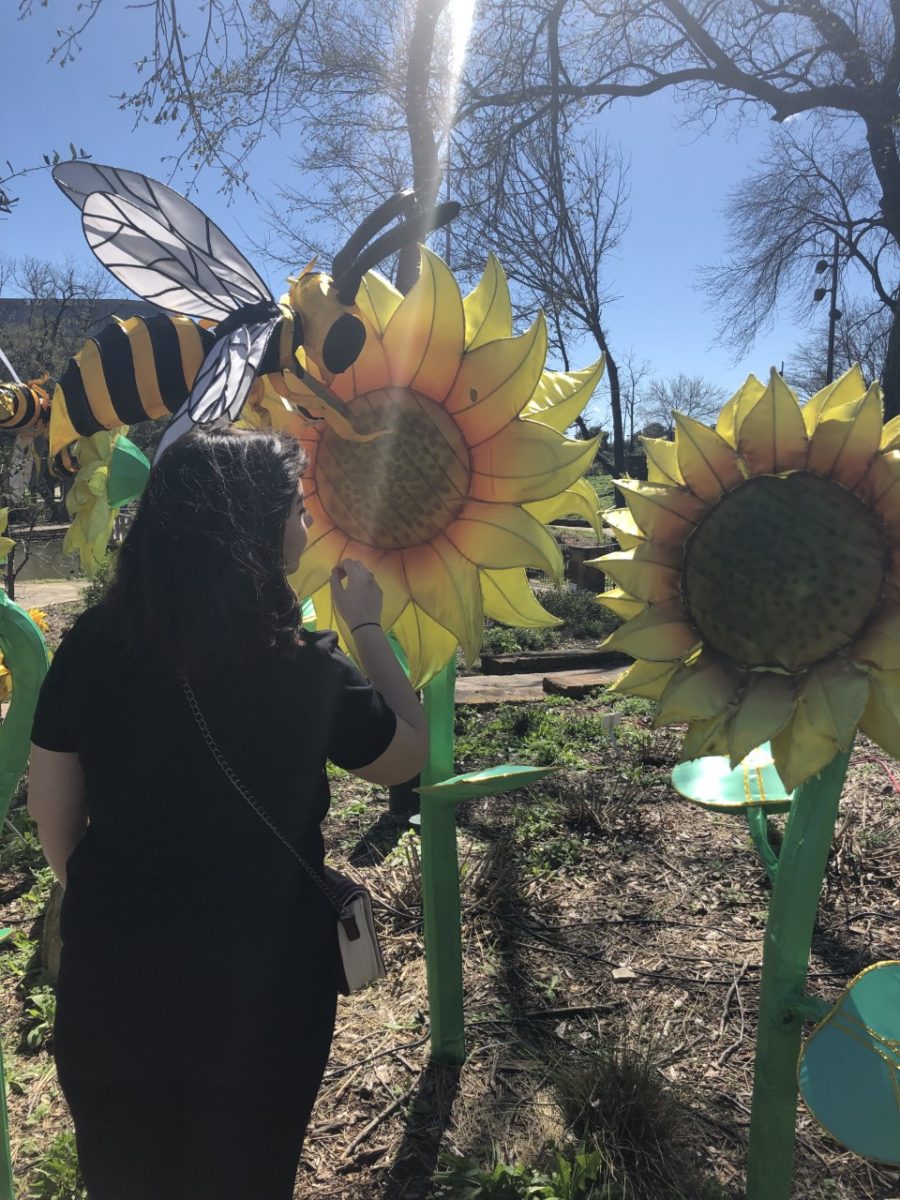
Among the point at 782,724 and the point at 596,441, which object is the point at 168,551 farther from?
the point at 782,724

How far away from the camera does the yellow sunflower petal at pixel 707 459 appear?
1181mm

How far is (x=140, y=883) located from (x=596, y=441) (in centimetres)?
94

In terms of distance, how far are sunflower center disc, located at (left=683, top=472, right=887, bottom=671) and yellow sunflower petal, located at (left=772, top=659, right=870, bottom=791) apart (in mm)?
35

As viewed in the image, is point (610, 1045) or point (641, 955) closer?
point (610, 1045)

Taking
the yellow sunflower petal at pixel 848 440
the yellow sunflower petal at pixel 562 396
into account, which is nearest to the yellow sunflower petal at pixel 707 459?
the yellow sunflower petal at pixel 848 440

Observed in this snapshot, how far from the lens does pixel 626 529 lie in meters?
1.26

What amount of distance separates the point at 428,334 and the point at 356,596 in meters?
0.45

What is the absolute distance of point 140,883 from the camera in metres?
1.10

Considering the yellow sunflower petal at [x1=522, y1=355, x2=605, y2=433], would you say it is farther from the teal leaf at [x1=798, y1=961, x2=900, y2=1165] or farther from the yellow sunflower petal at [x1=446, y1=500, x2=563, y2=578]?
the teal leaf at [x1=798, y1=961, x2=900, y2=1165]

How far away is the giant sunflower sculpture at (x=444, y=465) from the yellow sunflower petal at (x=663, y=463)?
0.10m

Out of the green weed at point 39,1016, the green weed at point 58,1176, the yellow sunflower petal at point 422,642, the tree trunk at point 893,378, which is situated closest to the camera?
the yellow sunflower petal at point 422,642

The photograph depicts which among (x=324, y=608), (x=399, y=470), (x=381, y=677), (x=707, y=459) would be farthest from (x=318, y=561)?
(x=707, y=459)

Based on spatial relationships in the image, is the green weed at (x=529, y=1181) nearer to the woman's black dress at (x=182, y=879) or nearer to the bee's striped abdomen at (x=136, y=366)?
the woman's black dress at (x=182, y=879)

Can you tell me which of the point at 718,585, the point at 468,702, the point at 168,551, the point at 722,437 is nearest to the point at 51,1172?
the point at 168,551
